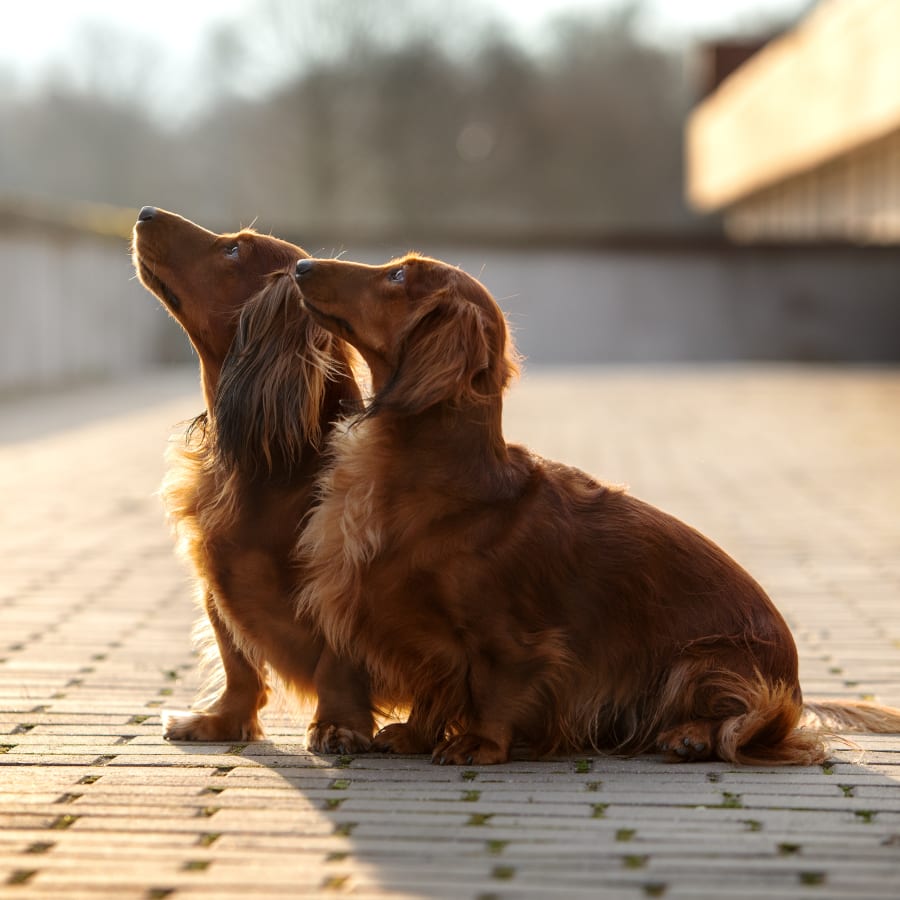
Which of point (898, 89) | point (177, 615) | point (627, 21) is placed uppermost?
point (627, 21)

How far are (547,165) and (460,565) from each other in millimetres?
47875

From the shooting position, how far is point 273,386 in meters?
3.89

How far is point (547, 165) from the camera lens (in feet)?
166

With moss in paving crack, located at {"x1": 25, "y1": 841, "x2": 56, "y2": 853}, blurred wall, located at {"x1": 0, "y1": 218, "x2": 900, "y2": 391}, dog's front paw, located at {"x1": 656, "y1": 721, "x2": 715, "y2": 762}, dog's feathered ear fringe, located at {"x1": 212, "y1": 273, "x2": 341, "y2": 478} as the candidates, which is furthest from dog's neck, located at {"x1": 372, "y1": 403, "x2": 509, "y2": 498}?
blurred wall, located at {"x1": 0, "y1": 218, "x2": 900, "y2": 391}

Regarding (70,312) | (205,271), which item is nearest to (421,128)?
(70,312)

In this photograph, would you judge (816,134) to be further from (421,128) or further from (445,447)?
(421,128)

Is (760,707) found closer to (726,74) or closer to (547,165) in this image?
(726,74)

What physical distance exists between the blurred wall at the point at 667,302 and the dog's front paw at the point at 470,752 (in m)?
17.3

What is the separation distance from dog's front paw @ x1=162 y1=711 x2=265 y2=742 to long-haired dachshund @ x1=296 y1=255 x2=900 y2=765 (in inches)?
15.7

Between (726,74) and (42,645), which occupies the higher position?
(726,74)

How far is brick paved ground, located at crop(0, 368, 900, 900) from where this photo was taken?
281 centimetres

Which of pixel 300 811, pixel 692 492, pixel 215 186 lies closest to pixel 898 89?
pixel 692 492

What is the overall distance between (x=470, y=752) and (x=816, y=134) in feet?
66.9

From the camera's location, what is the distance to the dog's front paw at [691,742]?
12.2ft
